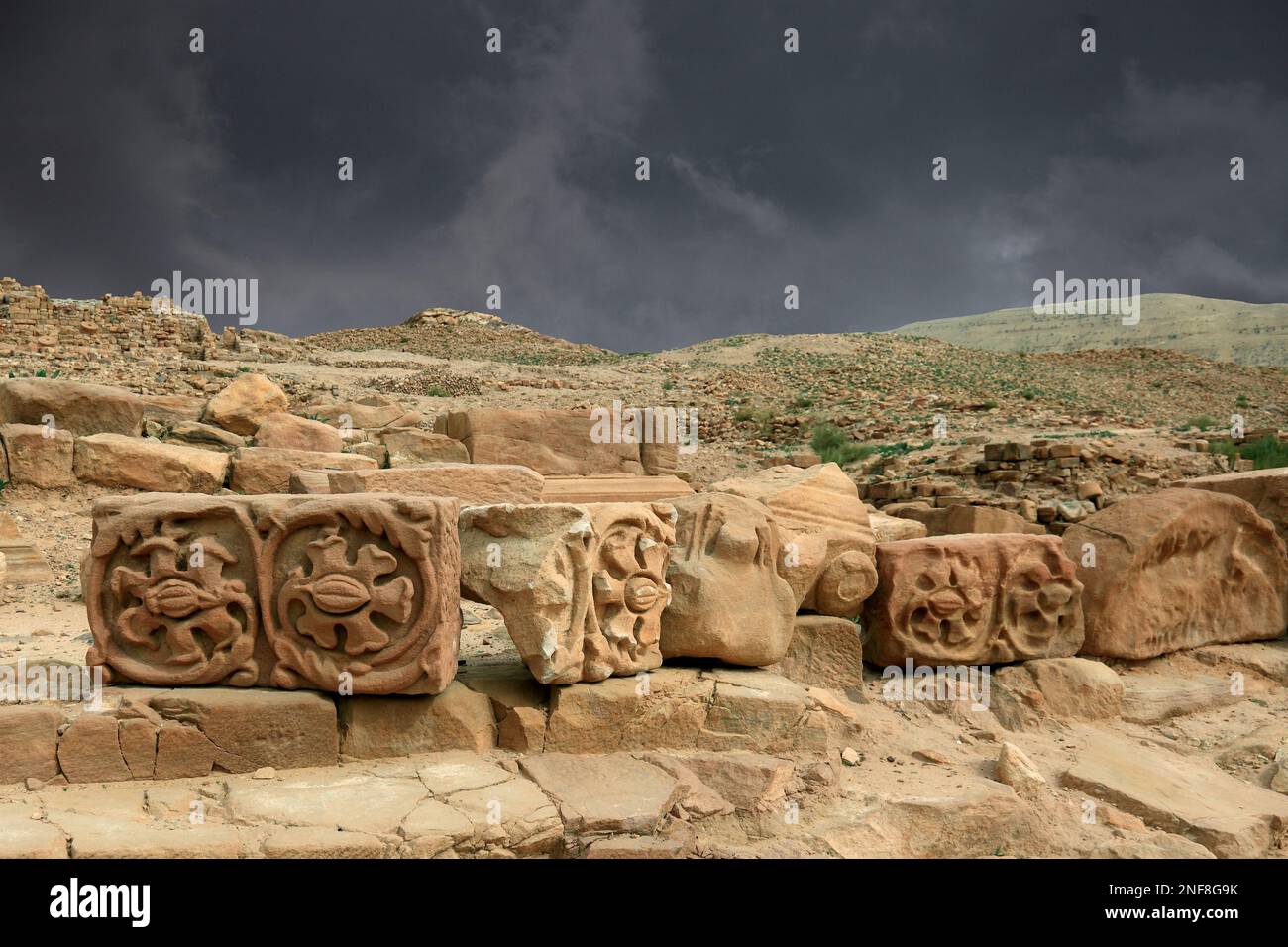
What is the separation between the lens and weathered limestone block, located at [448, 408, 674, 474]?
712cm

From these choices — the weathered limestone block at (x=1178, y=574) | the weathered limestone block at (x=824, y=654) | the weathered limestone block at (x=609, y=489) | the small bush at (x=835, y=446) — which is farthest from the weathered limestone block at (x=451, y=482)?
the small bush at (x=835, y=446)

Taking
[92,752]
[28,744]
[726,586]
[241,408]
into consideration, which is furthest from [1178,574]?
[241,408]

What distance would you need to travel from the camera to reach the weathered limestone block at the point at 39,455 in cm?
643

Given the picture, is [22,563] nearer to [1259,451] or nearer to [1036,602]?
[1036,602]

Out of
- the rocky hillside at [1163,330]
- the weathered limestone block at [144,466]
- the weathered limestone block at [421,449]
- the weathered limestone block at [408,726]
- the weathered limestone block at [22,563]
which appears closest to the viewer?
the weathered limestone block at [408,726]

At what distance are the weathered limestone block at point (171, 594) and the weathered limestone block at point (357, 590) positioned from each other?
0.11 metres

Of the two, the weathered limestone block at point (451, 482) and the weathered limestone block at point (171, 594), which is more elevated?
the weathered limestone block at point (451, 482)

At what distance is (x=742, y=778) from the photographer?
351cm

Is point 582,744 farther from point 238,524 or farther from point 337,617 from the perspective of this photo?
point 238,524

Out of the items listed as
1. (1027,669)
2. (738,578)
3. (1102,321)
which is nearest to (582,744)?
(738,578)

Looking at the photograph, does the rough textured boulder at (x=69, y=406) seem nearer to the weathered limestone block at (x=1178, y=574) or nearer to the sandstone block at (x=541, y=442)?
the sandstone block at (x=541, y=442)

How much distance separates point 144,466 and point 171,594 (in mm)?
4091

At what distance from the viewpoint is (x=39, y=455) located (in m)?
6.50

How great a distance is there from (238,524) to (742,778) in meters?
2.19
